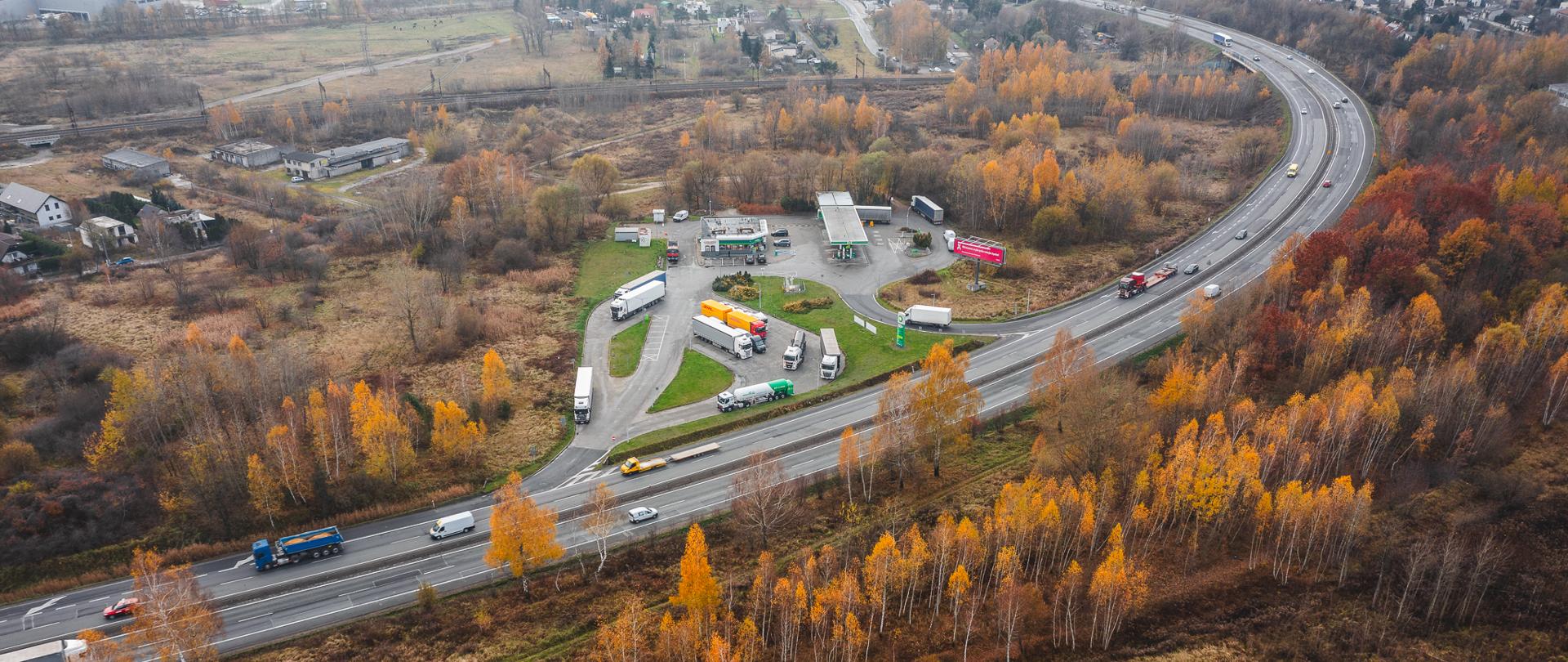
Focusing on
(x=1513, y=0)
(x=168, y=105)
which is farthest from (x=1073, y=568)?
(x=1513, y=0)

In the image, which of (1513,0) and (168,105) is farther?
(1513,0)

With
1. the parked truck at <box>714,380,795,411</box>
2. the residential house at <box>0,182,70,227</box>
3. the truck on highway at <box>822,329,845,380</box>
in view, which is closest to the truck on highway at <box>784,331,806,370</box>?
the truck on highway at <box>822,329,845,380</box>

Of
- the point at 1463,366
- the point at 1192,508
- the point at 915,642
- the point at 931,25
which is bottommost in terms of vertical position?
the point at 915,642

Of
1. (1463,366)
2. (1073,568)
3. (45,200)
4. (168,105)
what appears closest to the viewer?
(1073,568)

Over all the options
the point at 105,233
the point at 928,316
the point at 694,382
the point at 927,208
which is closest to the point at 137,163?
the point at 105,233

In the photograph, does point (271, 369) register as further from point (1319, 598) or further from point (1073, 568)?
point (1319, 598)

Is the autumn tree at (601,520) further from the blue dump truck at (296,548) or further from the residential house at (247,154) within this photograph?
the residential house at (247,154)

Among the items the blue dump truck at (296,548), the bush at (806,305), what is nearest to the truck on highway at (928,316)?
the bush at (806,305)

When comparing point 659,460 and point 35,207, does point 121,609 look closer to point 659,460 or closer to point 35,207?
point 659,460
